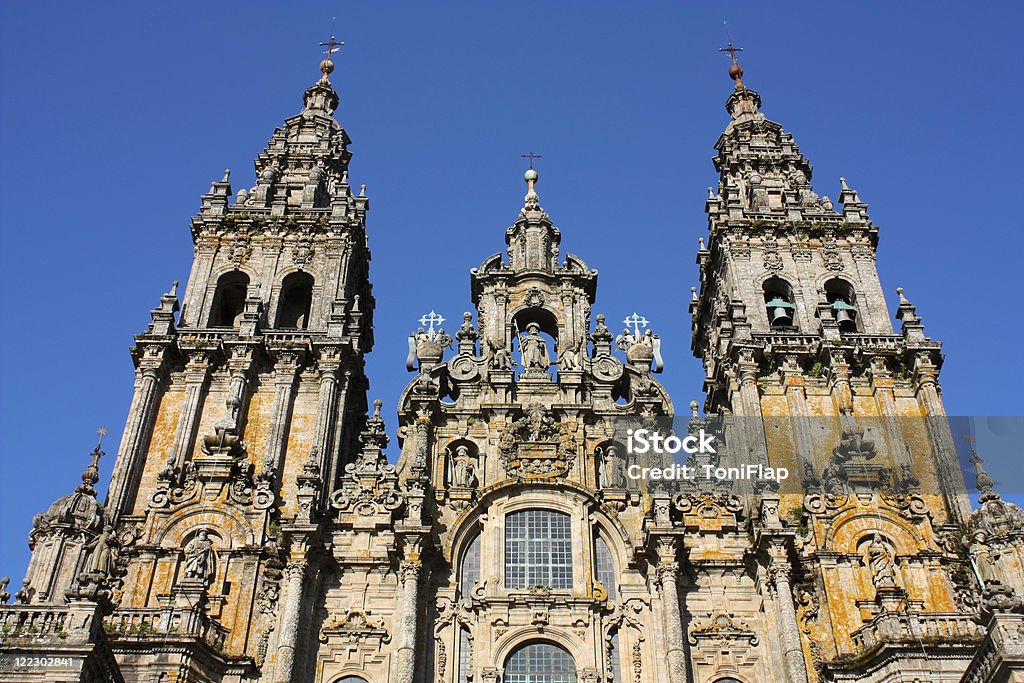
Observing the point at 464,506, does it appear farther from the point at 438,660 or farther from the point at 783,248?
the point at 783,248

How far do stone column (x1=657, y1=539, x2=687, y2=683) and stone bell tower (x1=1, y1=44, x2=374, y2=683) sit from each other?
25.3ft

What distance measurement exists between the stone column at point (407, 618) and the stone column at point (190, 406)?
265 inches

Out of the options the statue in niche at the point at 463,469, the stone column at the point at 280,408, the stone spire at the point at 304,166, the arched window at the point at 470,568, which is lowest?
the arched window at the point at 470,568

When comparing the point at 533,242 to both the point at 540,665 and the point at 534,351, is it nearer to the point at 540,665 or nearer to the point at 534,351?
the point at 534,351

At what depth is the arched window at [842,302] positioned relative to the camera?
33.3 meters

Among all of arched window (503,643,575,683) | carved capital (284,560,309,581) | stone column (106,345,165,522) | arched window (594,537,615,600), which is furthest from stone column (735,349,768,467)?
stone column (106,345,165,522)

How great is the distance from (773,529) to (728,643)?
8.89 ft

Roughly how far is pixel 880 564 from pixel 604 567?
628cm

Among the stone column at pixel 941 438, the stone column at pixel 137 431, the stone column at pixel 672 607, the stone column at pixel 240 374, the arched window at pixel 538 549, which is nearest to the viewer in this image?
the stone column at pixel 672 607

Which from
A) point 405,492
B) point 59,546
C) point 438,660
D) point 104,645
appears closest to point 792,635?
point 438,660

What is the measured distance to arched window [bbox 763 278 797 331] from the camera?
110ft

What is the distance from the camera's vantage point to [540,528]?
27.6m

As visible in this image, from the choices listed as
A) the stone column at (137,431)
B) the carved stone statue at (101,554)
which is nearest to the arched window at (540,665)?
the carved stone statue at (101,554)

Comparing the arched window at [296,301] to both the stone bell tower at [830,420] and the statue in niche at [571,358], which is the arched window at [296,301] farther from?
the stone bell tower at [830,420]
